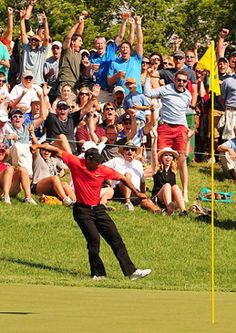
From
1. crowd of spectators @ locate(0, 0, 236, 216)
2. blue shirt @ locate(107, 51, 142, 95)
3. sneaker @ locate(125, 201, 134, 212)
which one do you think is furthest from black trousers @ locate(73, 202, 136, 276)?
blue shirt @ locate(107, 51, 142, 95)

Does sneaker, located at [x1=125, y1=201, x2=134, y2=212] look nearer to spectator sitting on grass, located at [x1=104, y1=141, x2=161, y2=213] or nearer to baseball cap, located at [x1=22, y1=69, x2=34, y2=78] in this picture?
spectator sitting on grass, located at [x1=104, y1=141, x2=161, y2=213]

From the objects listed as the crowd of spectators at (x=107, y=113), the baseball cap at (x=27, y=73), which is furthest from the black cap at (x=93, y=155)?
the baseball cap at (x=27, y=73)

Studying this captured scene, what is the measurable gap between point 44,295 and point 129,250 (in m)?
4.56

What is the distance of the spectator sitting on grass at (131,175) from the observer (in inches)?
808

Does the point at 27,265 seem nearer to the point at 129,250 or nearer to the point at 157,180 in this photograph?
the point at 129,250

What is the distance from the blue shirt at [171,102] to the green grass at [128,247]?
1740mm

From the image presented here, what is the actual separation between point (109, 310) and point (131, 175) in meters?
8.16

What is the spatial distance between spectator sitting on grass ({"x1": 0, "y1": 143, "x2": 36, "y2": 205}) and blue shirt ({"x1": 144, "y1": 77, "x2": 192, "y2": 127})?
2.93m

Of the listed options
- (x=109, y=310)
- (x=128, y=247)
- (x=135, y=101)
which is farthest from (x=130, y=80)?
(x=109, y=310)

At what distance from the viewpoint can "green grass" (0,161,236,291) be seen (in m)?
16.5

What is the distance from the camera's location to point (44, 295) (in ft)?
46.0

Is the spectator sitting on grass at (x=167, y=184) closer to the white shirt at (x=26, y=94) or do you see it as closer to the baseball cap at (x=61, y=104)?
the baseball cap at (x=61, y=104)

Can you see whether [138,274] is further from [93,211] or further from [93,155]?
[93,155]

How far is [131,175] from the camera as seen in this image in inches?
805
